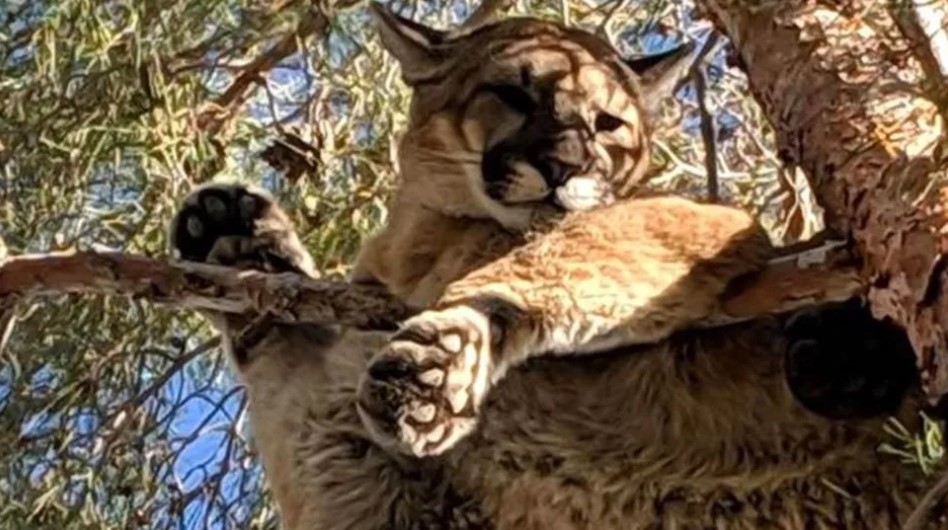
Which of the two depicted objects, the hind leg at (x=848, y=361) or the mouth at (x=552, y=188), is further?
the mouth at (x=552, y=188)

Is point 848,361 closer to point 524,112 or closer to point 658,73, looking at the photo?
point 524,112

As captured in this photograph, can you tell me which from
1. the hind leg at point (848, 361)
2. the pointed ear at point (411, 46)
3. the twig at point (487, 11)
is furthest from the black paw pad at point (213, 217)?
the hind leg at point (848, 361)

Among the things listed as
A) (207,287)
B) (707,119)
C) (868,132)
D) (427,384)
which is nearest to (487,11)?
(707,119)

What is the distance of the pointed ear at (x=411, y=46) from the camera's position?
4.91m

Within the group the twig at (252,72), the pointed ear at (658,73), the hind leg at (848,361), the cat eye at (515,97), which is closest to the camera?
the hind leg at (848,361)

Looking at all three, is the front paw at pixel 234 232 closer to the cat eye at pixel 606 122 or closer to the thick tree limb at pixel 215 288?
the thick tree limb at pixel 215 288

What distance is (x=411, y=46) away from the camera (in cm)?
496

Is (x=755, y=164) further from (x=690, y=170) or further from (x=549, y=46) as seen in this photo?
(x=549, y=46)

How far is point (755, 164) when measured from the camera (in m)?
5.55

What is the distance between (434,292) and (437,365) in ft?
2.87

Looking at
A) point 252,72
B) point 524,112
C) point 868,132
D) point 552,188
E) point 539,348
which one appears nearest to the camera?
point 868,132

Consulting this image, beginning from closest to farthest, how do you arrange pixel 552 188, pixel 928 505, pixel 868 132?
pixel 928 505 < pixel 868 132 < pixel 552 188

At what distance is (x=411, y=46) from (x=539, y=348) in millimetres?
1353

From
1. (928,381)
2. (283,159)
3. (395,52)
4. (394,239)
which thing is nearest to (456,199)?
(394,239)
